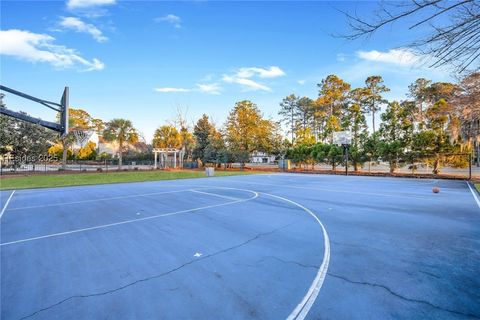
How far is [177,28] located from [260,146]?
22954 millimetres

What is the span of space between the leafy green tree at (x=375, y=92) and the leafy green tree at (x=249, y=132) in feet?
50.1

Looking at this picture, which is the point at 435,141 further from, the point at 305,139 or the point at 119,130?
the point at 119,130

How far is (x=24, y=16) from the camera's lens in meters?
9.43

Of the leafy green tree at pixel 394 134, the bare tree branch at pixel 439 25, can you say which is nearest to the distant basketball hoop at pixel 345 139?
the leafy green tree at pixel 394 134

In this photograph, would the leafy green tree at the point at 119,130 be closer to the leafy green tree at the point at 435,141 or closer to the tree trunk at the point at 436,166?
the leafy green tree at the point at 435,141

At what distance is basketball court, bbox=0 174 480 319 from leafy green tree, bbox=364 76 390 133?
108 feet

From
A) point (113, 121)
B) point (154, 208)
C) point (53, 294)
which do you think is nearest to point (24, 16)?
point (154, 208)

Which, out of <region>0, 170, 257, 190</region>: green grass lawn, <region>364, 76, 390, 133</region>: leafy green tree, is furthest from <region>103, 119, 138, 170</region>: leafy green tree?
<region>364, 76, 390, 133</region>: leafy green tree

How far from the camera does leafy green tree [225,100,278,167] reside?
35594 mm

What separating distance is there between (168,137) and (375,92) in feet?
114

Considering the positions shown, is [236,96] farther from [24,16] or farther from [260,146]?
[24,16]

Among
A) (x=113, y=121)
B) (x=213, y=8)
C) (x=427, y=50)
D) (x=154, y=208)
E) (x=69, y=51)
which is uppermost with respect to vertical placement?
(x=213, y=8)

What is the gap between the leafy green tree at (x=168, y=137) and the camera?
41.3 meters

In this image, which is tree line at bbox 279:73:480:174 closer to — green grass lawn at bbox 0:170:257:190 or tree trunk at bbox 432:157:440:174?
tree trunk at bbox 432:157:440:174
